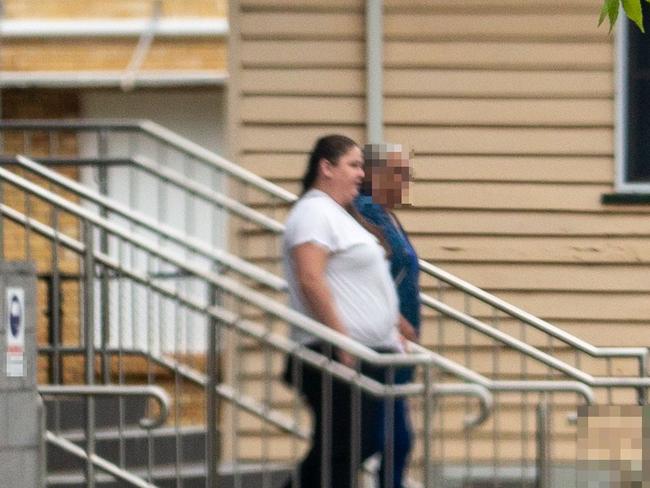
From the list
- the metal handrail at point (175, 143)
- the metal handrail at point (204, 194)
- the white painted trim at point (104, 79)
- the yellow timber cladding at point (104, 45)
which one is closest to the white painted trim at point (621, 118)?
the metal handrail at point (175, 143)

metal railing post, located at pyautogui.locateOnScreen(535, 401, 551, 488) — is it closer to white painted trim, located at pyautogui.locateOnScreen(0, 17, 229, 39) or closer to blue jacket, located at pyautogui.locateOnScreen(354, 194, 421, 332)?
blue jacket, located at pyautogui.locateOnScreen(354, 194, 421, 332)

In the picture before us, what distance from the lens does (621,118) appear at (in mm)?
11234

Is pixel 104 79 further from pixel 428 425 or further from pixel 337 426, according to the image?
pixel 428 425

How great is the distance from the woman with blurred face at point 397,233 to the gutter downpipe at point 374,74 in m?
2.46

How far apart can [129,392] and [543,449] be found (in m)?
1.64

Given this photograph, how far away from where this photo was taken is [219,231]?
52.7 feet

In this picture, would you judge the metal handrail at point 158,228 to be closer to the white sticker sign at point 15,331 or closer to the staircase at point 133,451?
the staircase at point 133,451

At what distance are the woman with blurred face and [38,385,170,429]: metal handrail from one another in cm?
90

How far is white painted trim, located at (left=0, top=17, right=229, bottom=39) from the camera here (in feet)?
55.7

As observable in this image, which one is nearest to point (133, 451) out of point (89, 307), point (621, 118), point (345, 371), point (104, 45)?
point (89, 307)

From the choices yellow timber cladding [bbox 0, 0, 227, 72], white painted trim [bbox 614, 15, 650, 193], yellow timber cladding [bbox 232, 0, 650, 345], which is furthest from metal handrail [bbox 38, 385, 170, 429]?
yellow timber cladding [bbox 0, 0, 227, 72]

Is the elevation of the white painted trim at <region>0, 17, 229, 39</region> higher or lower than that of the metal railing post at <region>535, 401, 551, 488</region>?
higher

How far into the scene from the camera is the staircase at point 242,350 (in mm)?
8945

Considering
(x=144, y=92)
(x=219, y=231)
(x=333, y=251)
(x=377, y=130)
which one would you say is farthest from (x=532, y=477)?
(x=144, y=92)
